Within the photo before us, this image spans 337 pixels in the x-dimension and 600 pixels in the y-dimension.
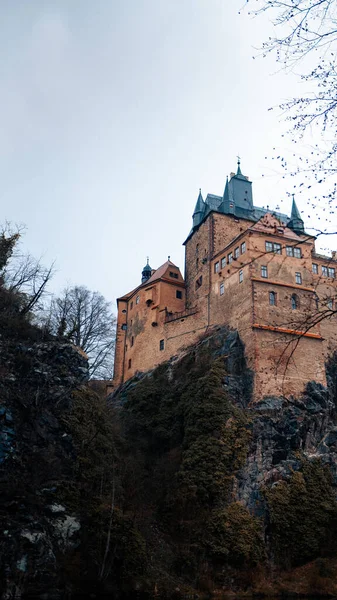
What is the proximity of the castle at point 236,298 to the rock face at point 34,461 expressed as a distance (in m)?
12.4

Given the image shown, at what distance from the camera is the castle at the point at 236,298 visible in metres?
34.7

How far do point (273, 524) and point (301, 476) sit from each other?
10.6ft

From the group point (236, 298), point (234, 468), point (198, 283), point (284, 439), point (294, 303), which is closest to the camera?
point (234, 468)

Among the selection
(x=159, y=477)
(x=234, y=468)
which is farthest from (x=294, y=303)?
(x=159, y=477)

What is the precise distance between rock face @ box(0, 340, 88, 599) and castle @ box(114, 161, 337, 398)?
1242cm

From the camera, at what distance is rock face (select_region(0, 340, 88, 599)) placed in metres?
19.0

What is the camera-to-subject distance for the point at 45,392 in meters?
24.9

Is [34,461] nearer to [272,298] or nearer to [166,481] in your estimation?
[166,481]

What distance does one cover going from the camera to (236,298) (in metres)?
37.6

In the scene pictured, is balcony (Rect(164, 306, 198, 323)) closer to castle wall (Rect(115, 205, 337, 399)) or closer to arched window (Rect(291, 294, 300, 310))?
castle wall (Rect(115, 205, 337, 399))

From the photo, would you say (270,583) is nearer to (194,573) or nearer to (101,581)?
(194,573)

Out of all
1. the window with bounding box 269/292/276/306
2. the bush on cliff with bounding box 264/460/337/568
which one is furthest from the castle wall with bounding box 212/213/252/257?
the bush on cliff with bounding box 264/460/337/568

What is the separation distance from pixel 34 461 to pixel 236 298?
1976cm

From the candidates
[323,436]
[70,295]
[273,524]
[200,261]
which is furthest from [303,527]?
[70,295]
